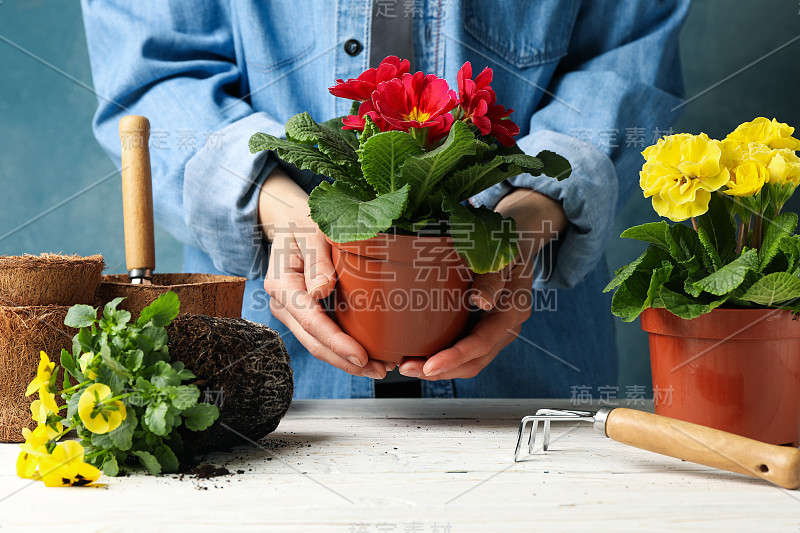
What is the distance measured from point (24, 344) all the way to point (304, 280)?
0.95 ft

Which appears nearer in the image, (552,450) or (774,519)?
(774,519)

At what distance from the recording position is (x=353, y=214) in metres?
0.58

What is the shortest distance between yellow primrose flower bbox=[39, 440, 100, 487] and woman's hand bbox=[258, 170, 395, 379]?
26cm

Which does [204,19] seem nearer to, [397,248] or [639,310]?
[397,248]

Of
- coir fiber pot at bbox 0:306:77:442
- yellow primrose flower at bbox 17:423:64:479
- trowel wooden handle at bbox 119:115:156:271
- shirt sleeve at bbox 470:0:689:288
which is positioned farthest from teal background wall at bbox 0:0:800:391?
yellow primrose flower at bbox 17:423:64:479

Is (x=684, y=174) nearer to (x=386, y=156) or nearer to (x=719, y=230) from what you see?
(x=719, y=230)

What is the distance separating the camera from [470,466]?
1.88 ft

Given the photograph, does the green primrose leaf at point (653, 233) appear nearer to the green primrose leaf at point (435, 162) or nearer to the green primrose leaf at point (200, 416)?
the green primrose leaf at point (435, 162)

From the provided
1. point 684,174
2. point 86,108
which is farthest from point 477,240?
point 86,108

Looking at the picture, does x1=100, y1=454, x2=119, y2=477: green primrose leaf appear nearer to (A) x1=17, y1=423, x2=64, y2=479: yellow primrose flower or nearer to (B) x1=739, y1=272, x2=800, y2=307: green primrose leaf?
(A) x1=17, y1=423, x2=64, y2=479: yellow primrose flower

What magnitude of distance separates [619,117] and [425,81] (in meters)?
0.50

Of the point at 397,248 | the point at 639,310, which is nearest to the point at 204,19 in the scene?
the point at 397,248

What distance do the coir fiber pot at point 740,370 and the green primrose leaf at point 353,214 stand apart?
280mm

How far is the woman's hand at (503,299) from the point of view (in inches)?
26.6
